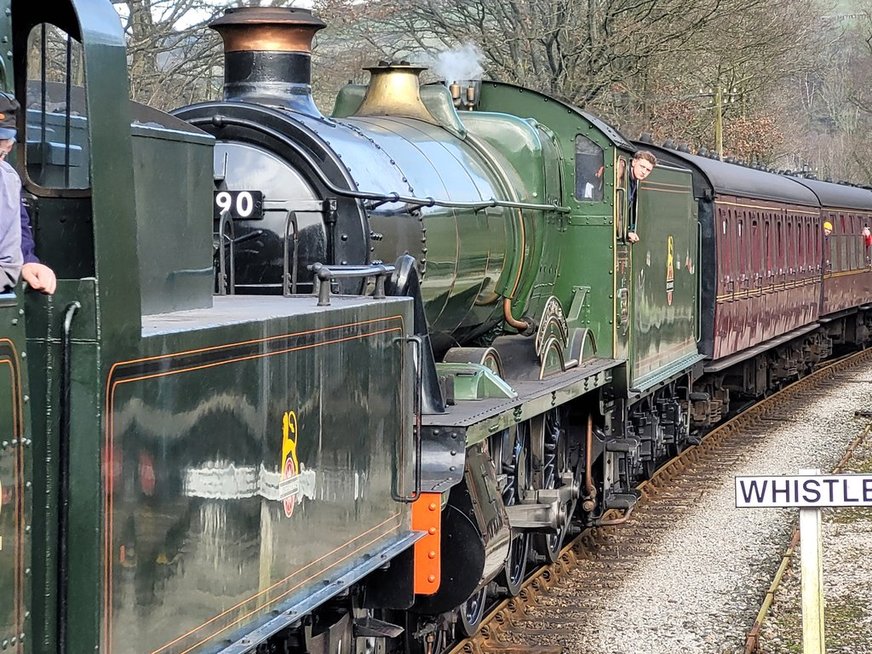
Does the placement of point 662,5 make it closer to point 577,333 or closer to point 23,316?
point 577,333

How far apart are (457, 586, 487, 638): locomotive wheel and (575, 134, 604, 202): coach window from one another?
319 cm

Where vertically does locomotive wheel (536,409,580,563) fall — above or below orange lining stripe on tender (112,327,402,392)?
below

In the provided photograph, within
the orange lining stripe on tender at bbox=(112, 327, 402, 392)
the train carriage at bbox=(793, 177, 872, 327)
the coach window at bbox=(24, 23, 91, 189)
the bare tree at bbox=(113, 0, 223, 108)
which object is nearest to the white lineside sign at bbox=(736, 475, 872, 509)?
the orange lining stripe on tender at bbox=(112, 327, 402, 392)

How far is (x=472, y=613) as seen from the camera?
7.80 metres

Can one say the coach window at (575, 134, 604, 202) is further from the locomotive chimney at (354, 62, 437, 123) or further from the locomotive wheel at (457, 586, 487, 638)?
the locomotive wheel at (457, 586, 487, 638)

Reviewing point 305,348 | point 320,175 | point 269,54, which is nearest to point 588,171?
point 269,54

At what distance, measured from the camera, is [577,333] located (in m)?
9.34

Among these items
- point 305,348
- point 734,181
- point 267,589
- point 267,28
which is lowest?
point 267,589

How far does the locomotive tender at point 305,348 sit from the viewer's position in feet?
10.2

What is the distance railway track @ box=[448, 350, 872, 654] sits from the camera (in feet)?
26.4

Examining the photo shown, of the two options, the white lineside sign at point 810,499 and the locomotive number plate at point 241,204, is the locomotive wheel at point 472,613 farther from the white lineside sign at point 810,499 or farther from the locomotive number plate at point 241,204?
the locomotive number plate at point 241,204

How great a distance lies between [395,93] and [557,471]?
2836mm

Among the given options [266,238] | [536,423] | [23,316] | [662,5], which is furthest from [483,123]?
[662,5]

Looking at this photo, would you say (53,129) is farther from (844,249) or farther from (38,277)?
(844,249)
